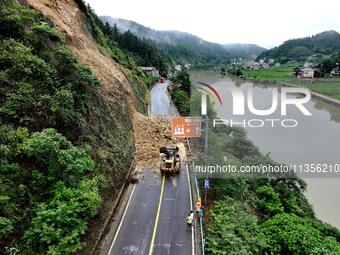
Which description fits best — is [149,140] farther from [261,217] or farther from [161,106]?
[161,106]

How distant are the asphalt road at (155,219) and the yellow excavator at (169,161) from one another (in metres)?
0.50

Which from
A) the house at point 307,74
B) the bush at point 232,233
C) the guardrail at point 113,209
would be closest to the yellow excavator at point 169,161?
the guardrail at point 113,209

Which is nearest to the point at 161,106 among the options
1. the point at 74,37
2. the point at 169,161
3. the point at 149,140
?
the point at 149,140

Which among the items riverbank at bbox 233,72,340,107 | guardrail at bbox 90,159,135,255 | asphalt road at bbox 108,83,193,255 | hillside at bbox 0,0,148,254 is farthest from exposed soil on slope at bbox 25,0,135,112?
riverbank at bbox 233,72,340,107

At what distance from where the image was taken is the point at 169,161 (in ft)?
69.2

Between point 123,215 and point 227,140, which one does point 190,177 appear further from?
point 227,140

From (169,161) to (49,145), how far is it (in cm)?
1014

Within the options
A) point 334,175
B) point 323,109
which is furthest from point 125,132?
point 323,109

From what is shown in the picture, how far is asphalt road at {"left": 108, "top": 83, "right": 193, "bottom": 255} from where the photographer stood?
13531 mm

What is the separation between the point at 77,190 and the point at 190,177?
10.00 m

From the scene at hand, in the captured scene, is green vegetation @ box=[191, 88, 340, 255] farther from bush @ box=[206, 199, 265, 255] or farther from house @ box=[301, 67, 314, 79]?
house @ box=[301, 67, 314, 79]

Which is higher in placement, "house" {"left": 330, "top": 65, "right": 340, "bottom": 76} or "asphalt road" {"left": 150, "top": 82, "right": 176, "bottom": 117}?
"house" {"left": 330, "top": 65, "right": 340, "bottom": 76}

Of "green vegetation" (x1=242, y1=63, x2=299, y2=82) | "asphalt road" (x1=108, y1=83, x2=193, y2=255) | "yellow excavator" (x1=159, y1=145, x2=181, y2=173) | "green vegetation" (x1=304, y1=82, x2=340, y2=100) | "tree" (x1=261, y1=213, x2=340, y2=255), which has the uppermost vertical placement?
"green vegetation" (x1=242, y1=63, x2=299, y2=82)

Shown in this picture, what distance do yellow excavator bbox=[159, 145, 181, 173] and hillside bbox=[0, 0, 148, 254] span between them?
2.74m
